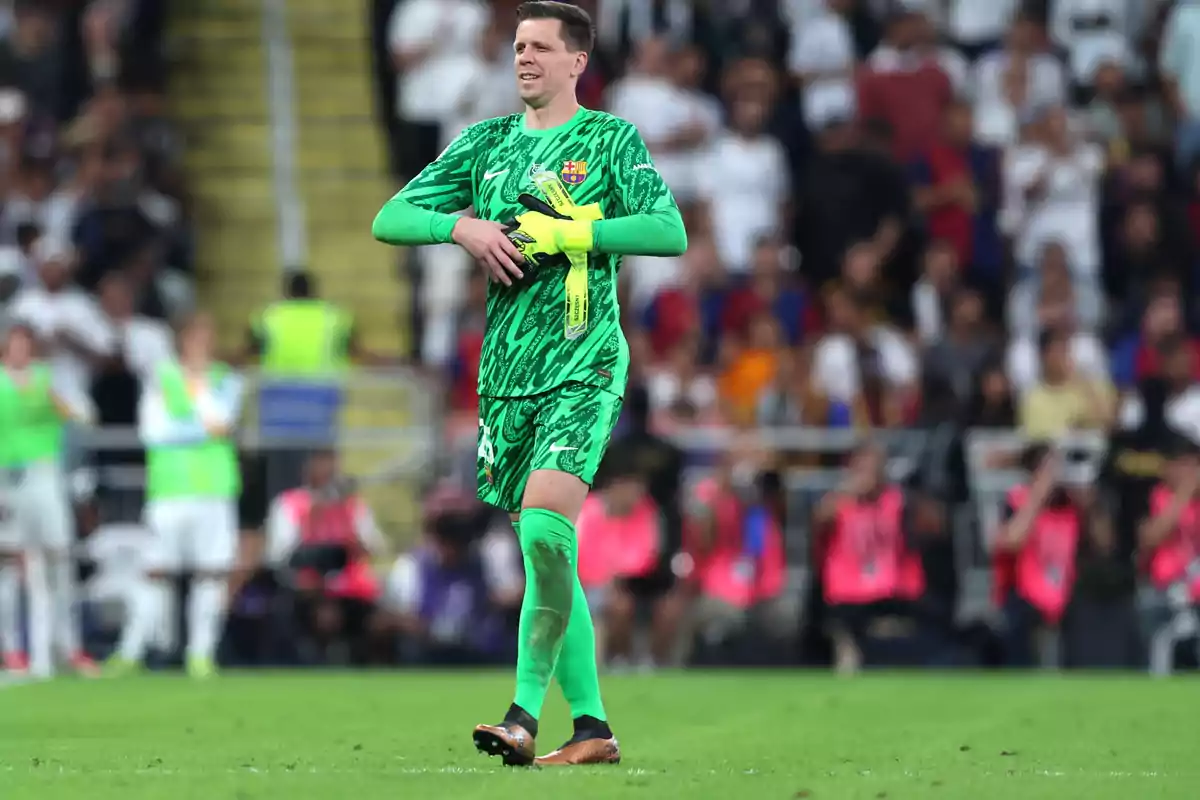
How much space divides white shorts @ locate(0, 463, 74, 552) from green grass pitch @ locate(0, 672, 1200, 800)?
223 centimetres

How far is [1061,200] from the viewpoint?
66.5 ft

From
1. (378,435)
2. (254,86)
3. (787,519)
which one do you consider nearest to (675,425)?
(787,519)

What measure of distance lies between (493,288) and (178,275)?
13016mm

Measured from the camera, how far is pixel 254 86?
24406 millimetres

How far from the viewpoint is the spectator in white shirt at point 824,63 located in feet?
70.5

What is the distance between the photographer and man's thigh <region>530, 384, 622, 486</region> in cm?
841

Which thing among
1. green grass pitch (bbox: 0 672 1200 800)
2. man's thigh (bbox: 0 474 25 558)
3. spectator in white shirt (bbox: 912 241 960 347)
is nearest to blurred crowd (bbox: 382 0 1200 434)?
spectator in white shirt (bbox: 912 241 960 347)

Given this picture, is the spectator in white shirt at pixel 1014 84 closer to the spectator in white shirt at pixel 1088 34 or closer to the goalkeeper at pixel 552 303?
the spectator in white shirt at pixel 1088 34

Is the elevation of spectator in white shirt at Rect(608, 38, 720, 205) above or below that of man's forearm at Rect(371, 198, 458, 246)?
above

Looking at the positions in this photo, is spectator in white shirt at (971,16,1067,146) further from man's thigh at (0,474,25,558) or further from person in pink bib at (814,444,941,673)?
man's thigh at (0,474,25,558)

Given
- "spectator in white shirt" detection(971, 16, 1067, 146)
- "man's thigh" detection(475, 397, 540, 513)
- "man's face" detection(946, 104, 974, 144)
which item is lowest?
"man's thigh" detection(475, 397, 540, 513)

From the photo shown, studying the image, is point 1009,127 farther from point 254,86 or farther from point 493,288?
point 493,288

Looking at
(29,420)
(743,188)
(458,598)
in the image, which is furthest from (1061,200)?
(29,420)

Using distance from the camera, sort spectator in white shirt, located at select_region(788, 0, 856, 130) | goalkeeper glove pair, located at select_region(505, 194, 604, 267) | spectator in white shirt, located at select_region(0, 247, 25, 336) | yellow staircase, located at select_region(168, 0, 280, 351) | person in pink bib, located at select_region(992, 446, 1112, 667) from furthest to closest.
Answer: yellow staircase, located at select_region(168, 0, 280, 351)
spectator in white shirt, located at select_region(788, 0, 856, 130)
spectator in white shirt, located at select_region(0, 247, 25, 336)
person in pink bib, located at select_region(992, 446, 1112, 667)
goalkeeper glove pair, located at select_region(505, 194, 604, 267)
